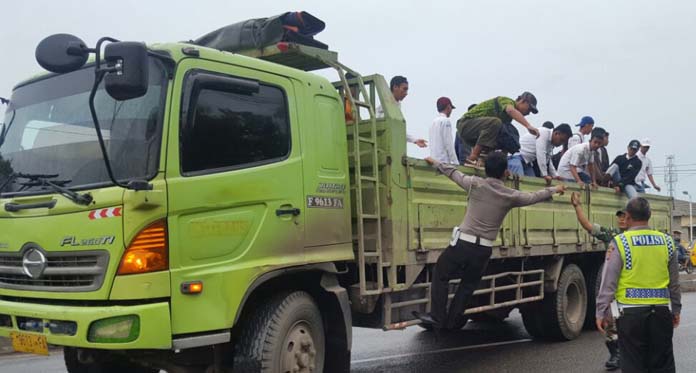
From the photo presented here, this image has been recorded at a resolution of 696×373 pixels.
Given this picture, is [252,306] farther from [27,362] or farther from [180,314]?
[27,362]

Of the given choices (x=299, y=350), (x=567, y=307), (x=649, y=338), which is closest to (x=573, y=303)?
(x=567, y=307)

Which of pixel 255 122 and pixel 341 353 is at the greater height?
pixel 255 122

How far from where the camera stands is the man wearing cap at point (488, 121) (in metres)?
6.62

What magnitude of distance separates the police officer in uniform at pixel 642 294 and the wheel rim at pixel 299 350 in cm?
194

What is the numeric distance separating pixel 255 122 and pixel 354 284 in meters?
1.54

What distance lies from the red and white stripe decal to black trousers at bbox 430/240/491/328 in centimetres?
281

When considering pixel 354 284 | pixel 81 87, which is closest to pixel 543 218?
pixel 354 284

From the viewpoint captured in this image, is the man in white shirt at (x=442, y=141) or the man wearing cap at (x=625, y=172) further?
the man wearing cap at (x=625, y=172)

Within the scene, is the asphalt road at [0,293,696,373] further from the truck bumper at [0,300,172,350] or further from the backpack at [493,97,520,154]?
the truck bumper at [0,300,172,350]

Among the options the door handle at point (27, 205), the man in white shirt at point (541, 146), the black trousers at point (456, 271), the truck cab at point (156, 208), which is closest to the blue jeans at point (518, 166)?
the man in white shirt at point (541, 146)

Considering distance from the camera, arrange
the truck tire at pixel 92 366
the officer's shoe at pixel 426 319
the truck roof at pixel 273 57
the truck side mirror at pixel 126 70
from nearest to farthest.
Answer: the truck side mirror at pixel 126 70, the truck roof at pixel 273 57, the truck tire at pixel 92 366, the officer's shoe at pixel 426 319

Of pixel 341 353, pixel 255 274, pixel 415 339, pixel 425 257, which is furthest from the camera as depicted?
pixel 415 339

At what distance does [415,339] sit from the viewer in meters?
8.62

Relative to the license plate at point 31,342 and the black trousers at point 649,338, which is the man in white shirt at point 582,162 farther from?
the license plate at point 31,342
